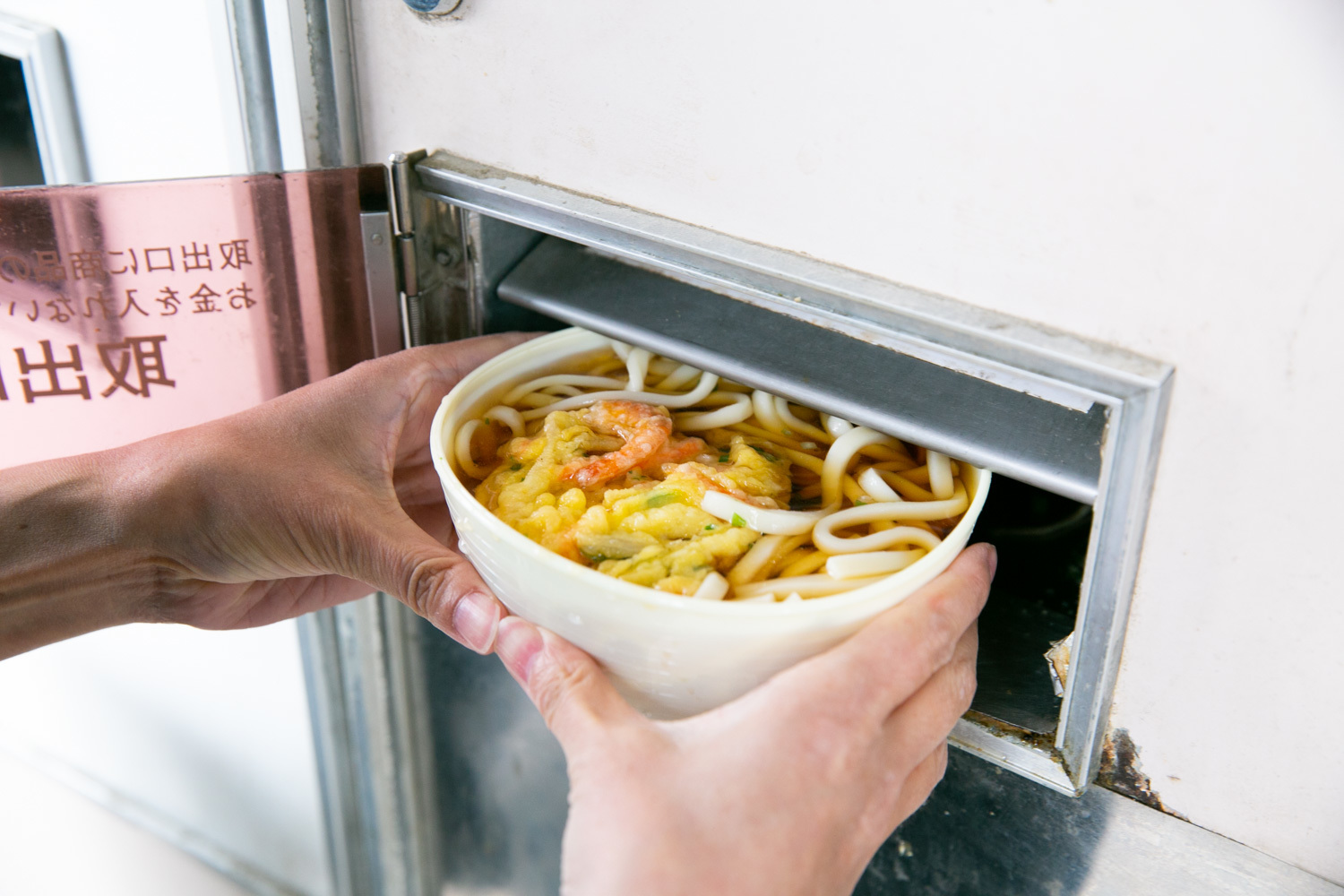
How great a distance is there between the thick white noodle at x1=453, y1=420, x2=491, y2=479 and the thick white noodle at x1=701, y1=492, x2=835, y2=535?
28cm

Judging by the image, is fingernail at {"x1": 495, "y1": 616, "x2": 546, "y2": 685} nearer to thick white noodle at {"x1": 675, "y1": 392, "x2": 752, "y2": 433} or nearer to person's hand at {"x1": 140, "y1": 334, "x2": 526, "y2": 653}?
person's hand at {"x1": 140, "y1": 334, "x2": 526, "y2": 653}

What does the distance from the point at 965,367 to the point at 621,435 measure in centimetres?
41

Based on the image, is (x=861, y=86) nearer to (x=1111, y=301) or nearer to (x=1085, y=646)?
(x=1111, y=301)

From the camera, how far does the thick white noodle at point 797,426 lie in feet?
3.91

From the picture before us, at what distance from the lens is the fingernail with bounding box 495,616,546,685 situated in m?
0.90

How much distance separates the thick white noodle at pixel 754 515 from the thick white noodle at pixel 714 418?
0.70ft

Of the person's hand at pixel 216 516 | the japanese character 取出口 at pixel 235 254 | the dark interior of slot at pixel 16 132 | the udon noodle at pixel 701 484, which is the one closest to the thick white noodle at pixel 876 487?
the udon noodle at pixel 701 484

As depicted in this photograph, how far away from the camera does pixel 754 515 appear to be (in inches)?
38.1

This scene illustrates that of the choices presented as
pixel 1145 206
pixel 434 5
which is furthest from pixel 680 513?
pixel 434 5

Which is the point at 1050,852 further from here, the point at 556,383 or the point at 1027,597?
the point at 556,383

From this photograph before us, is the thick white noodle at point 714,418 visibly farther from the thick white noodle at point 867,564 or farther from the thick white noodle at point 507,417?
the thick white noodle at point 867,564

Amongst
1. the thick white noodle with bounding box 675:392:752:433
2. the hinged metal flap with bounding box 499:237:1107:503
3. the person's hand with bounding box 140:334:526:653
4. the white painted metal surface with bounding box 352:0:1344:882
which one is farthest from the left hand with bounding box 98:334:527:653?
the white painted metal surface with bounding box 352:0:1344:882

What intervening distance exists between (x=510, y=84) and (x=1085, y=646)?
2.75 feet

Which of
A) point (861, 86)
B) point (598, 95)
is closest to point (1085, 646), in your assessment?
point (861, 86)
